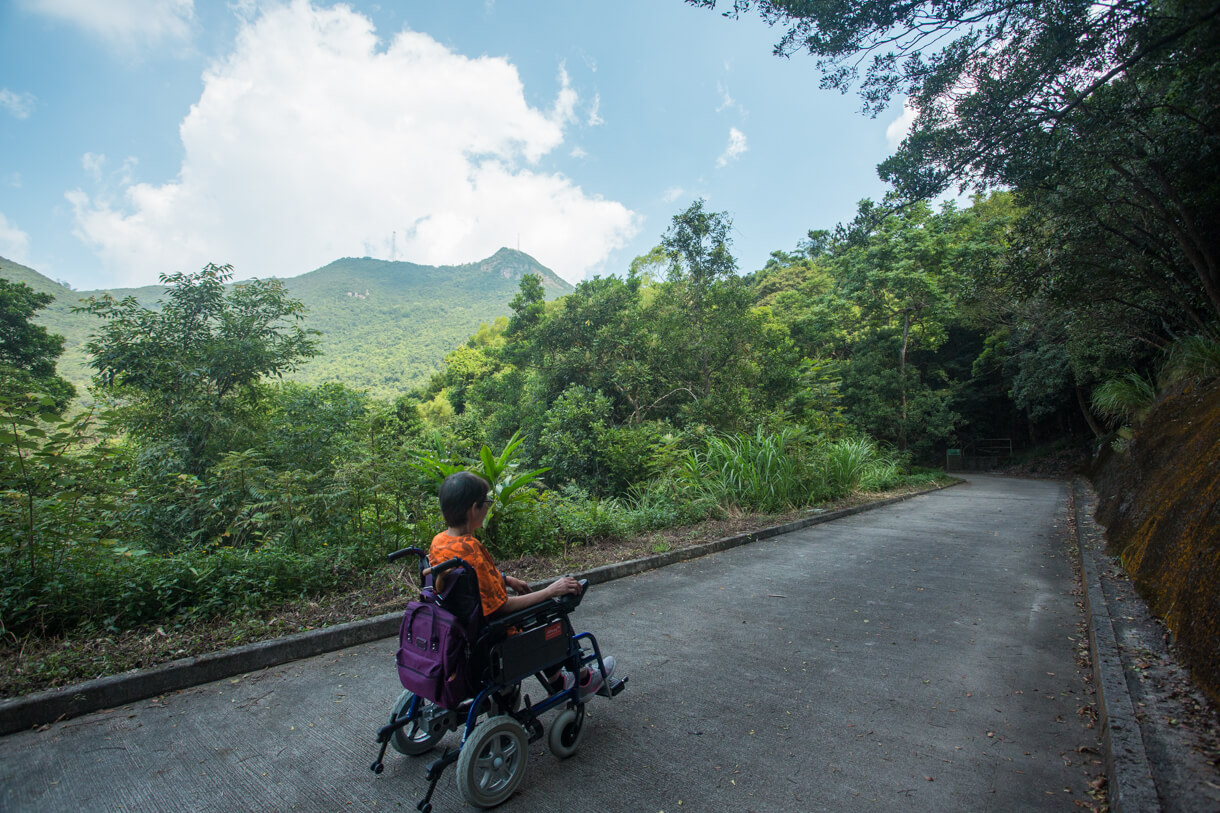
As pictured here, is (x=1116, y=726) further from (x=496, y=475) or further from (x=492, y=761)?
(x=496, y=475)

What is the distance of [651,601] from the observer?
4625 millimetres

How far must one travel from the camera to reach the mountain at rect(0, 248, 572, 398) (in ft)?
165

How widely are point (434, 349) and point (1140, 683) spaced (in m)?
64.9

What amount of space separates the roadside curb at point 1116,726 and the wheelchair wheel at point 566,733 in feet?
6.40

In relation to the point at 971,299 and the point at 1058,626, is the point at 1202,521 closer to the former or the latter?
the point at 1058,626

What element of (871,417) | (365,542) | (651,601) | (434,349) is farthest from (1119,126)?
(434,349)

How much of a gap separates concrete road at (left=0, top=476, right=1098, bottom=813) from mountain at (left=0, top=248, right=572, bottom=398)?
26296 mm

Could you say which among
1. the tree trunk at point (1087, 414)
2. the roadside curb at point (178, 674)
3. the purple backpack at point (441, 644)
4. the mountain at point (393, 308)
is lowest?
the roadside curb at point (178, 674)

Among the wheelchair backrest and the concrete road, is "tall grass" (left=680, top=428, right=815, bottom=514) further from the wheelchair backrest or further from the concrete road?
the wheelchair backrest

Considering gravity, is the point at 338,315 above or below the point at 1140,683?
above

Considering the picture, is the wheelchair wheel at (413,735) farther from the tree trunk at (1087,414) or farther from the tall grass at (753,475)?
the tree trunk at (1087,414)

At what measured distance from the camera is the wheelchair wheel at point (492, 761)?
1.94 m

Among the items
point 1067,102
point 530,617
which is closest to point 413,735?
point 530,617

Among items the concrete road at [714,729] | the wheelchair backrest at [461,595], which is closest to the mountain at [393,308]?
the concrete road at [714,729]
